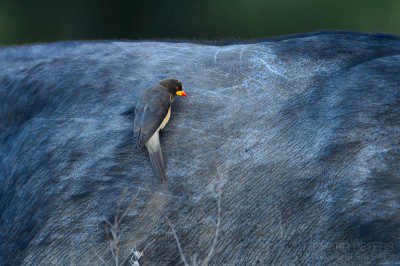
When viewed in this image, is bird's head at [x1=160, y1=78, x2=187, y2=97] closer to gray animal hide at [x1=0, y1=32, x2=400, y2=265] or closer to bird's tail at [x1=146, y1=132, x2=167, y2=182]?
gray animal hide at [x1=0, y1=32, x2=400, y2=265]

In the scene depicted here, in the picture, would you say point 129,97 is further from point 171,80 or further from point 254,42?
point 254,42

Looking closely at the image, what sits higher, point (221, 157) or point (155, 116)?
point (155, 116)

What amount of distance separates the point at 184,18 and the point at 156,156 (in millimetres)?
6699

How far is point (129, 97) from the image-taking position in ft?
15.2

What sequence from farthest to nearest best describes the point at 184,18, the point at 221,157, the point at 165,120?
the point at 184,18, the point at 165,120, the point at 221,157

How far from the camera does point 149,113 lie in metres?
4.30

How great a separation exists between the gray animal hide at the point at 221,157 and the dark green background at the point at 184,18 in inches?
199

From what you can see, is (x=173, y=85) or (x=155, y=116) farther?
(x=173, y=85)

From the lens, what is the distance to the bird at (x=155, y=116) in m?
4.22

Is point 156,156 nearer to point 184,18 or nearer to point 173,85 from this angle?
point 173,85

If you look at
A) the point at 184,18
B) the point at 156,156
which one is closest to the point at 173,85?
the point at 156,156

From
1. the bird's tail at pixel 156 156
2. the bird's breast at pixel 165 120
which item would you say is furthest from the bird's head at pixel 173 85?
the bird's tail at pixel 156 156

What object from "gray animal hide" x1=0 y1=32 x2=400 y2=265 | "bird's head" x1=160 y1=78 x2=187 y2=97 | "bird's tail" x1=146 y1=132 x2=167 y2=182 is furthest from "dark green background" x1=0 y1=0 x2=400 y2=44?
"bird's tail" x1=146 y1=132 x2=167 y2=182

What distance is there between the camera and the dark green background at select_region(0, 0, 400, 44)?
398 inches
